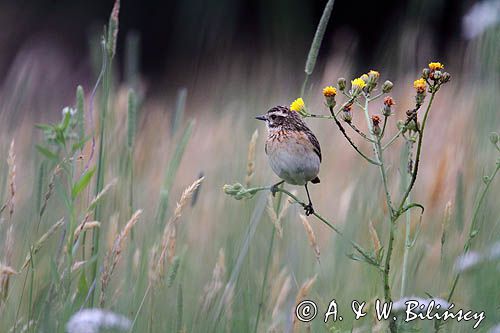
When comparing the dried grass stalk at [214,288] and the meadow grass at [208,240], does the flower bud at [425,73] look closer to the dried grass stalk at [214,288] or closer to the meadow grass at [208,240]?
the meadow grass at [208,240]

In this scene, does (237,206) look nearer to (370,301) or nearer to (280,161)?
(280,161)

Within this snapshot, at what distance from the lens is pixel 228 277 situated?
6.94 feet

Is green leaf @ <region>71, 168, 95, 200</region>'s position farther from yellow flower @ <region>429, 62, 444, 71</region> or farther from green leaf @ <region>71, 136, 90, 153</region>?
yellow flower @ <region>429, 62, 444, 71</region>

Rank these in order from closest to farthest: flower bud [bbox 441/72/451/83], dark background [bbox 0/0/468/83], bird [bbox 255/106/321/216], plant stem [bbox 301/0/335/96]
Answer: flower bud [bbox 441/72/451/83] → plant stem [bbox 301/0/335/96] → bird [bbox 255/106/321/216] → dark background [bbox 0/0/468/83]

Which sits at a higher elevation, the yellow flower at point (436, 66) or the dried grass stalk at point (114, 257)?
the yellow flower at point (436, 66)

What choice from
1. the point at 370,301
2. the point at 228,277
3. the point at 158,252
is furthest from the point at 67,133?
the point at 370,301

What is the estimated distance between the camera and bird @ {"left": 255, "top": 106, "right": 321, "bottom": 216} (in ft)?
6.79

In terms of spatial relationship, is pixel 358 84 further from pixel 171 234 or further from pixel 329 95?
pixel 171 234

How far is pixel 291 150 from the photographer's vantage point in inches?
86.0

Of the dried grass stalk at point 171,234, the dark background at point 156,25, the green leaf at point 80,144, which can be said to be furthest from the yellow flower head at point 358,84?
the dark background at point 156,25

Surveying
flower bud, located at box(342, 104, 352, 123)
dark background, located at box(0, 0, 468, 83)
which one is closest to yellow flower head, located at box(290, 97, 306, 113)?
flower bud, located at box(342, 104, 352, 123)

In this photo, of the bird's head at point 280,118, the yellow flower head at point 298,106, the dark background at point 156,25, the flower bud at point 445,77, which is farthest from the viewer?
the dark background at point 156,25

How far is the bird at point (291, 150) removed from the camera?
6.79 feet

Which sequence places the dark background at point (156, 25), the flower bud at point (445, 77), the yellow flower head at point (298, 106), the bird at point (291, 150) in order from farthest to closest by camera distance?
the dark background at point (156, 25), the bird at point (291, 150), the yellow flower head at point (298, 106), the flower bud at point (445, 77)
